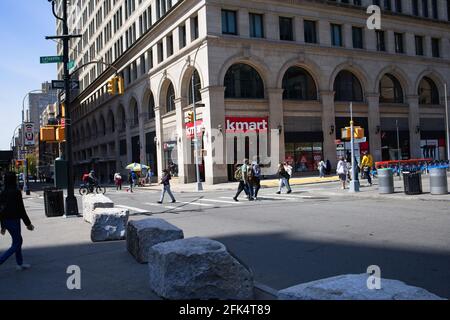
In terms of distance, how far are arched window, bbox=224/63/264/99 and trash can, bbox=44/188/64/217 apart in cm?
2216

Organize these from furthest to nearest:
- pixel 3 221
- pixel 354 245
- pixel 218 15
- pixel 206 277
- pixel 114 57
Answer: pixel 114 57 < pixel 218 15 < pixel 354 245 < pixel 3 221 < pixel 206 277

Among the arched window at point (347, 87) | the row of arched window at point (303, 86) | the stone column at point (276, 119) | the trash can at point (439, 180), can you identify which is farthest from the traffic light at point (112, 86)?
the arched window at point (347, 87)

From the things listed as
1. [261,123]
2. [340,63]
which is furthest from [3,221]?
[340,63]

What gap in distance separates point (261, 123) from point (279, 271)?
3078 cm

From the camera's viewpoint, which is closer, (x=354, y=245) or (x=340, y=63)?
(x=354, y=245)

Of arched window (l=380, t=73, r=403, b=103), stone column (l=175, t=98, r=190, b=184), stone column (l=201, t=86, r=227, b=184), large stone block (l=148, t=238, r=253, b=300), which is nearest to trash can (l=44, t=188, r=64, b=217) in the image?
large stone block (l=148, t=238, r=253, b=300)

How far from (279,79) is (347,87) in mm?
8848

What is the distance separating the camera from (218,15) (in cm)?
3550

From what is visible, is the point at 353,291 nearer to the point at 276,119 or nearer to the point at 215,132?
the point at 215,132

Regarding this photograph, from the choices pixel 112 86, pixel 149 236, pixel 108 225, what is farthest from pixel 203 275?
pixel 112 86

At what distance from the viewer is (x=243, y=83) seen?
37156 millimetres

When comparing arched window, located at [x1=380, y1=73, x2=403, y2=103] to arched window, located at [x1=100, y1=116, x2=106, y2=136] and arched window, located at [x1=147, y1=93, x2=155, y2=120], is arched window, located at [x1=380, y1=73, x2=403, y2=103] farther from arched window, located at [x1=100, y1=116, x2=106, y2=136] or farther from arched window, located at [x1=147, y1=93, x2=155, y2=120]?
arched window, located at [x1=100, y1=116, x2=106, y2=136]

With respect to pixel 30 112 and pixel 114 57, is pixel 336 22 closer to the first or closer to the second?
pixel 114 57

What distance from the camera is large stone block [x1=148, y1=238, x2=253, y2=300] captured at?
17.9 ft
